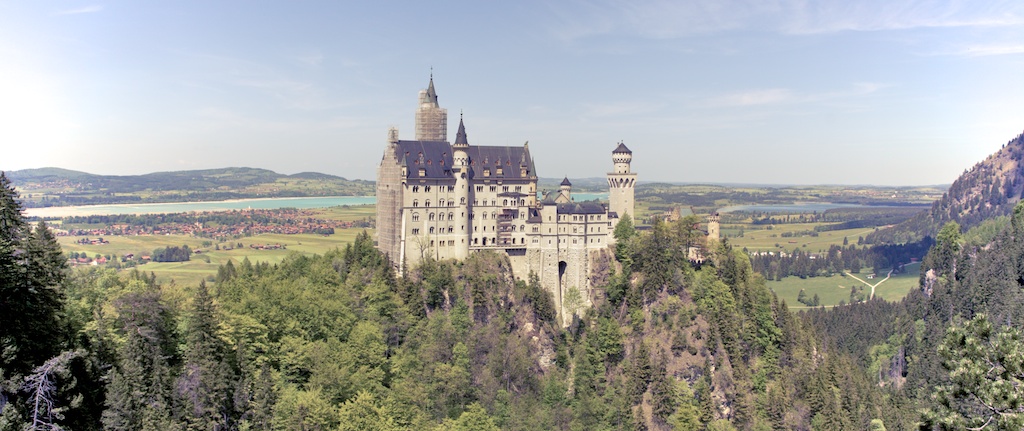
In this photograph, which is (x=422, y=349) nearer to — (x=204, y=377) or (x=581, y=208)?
(x=581, y=208)

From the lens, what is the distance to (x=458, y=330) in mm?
83938

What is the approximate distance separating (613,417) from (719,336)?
55.6 feet

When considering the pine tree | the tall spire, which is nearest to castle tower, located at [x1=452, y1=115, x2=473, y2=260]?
the tall spire

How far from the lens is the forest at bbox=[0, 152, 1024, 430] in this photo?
4569 cm

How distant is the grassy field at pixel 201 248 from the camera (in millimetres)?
127125

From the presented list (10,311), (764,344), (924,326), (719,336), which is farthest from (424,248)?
(924,326)

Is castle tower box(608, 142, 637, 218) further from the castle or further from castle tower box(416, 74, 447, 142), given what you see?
castle tower box(416, 74, 447, 142)

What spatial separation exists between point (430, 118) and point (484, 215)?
16.5 metres

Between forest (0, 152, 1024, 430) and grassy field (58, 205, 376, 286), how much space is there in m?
37.9

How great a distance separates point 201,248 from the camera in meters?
158

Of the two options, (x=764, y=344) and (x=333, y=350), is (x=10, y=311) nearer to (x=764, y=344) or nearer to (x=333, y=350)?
(x=333, y=350)

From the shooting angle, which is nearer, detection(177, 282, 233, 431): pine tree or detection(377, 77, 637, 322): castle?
detection(177, 282, 233, 431): pine tree

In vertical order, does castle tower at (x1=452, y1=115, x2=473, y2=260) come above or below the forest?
above

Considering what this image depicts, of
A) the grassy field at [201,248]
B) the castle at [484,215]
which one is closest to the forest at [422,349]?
the castle at [484,215]
